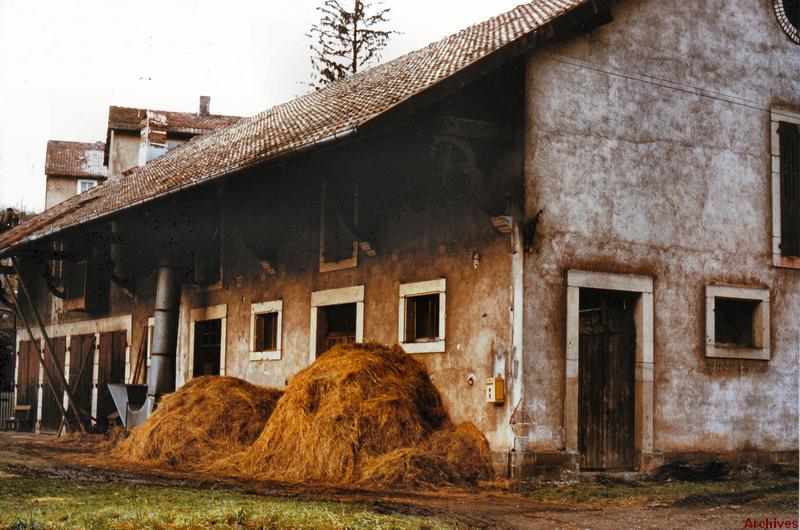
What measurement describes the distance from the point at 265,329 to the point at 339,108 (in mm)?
4399

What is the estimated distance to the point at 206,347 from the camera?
18.5 metres

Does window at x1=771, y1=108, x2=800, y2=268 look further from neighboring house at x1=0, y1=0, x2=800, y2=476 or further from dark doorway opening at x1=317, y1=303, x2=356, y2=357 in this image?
dark doorway opening at x1=317, y1=303, x2=356, y2=357

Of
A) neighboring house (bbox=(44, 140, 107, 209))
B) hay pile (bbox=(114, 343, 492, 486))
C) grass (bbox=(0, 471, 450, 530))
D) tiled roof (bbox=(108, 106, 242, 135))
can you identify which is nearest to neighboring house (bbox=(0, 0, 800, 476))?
hay pile (bbox=(114, 343, 492, 486))

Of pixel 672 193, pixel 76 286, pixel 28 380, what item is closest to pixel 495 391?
pixel 672 193

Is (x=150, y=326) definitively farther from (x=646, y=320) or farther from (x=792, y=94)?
(x=792, y=94)

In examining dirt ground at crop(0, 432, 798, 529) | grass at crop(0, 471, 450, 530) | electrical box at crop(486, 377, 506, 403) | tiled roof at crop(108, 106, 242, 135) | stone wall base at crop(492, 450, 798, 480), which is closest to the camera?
grass at crop(0, 471, 450, 530)

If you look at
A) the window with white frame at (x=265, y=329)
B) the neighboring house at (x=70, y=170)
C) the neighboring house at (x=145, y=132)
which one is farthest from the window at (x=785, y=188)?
the neighboring house at (x=70, y=170)

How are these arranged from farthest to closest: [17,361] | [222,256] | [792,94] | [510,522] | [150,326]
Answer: [17,361] < [150,326] < [222,256] < [792,94] < [510,522]

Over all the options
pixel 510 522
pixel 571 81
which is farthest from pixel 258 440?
pixel 571 81

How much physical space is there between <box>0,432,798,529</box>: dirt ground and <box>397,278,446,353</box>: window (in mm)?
2364

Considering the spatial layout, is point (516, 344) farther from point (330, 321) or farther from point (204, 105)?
point (204, 105)

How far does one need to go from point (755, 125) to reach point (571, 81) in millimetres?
3105

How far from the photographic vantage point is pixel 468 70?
420 inches

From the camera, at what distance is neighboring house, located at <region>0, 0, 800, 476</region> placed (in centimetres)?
1152
